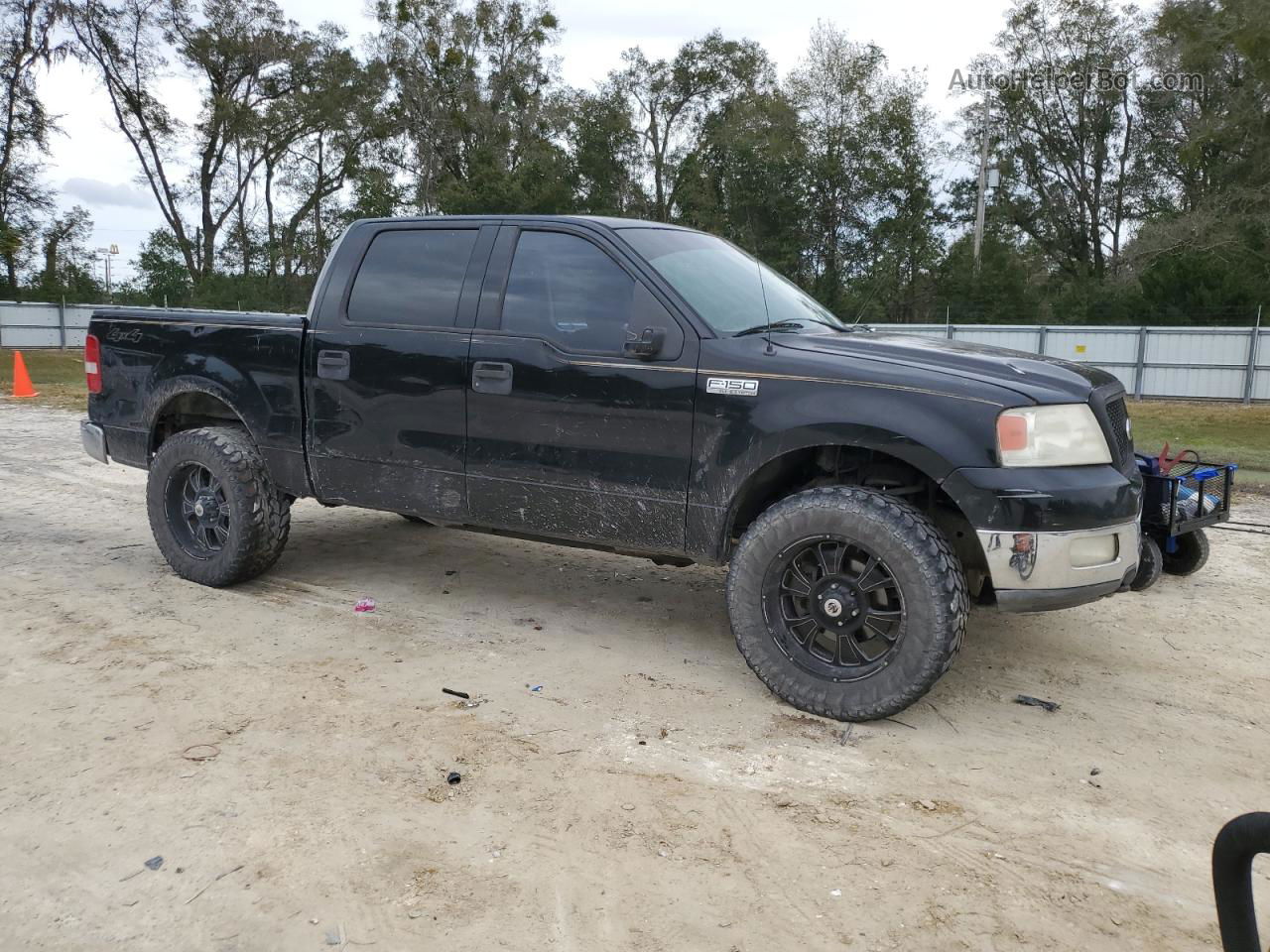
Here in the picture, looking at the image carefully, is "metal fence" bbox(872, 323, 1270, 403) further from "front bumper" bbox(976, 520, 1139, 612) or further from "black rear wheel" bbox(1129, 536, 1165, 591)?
"front bumper" bbox(976, 520, 1139, 612)

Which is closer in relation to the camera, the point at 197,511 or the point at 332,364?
the point at 332,364

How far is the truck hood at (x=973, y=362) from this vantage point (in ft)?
12.2

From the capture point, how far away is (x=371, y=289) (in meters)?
5.09

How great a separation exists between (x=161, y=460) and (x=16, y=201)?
4040 centimetres

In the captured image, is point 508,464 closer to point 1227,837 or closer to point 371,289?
point 371,289

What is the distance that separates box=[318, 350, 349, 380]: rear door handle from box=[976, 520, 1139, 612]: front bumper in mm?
3155

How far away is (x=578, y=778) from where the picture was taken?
134 inches

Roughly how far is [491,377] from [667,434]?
Result: 36.6 inches

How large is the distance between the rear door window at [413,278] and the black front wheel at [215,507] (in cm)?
105

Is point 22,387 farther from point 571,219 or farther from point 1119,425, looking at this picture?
point 1119,425

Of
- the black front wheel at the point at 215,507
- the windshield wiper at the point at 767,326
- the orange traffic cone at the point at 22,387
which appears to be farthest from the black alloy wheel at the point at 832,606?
the orange traffic cone at the point at 22,387

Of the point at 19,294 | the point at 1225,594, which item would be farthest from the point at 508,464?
the point at 19,294

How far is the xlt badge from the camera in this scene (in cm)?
402

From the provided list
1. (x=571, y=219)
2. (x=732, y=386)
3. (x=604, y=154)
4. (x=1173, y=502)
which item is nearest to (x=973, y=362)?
(x=732, y=386)
